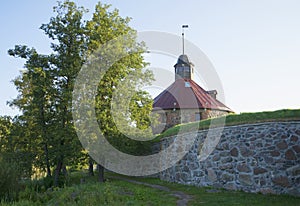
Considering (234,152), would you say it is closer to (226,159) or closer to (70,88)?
(226,159)

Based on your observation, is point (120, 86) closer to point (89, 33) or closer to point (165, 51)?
point (89, 33)

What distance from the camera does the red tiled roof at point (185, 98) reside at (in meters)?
23.4

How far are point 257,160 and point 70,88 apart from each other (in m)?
8.23

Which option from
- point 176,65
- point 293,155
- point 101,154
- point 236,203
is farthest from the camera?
point 176,65

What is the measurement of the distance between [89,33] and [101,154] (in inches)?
221

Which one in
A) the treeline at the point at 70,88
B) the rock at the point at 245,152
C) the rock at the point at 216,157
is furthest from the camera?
the treeline at the point at 70,88

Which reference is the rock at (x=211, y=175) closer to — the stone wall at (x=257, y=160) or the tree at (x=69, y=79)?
the stone wall at (x=257, y=160)

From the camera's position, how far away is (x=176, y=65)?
1165 inches

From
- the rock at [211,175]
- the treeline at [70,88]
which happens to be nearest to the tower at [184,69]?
the treeline at [70,88]

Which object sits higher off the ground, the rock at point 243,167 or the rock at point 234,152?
the rock at point 234,152

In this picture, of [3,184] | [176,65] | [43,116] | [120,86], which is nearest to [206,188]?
[120,86]

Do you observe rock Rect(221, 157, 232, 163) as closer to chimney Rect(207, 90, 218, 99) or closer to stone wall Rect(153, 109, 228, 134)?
stone wall Rect(153, 109, 228, 134)

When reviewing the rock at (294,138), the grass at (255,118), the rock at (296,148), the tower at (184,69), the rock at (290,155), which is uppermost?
the tower at (184,69)

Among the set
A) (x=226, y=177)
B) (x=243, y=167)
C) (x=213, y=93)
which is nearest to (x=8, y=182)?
(x=226, y=177)
